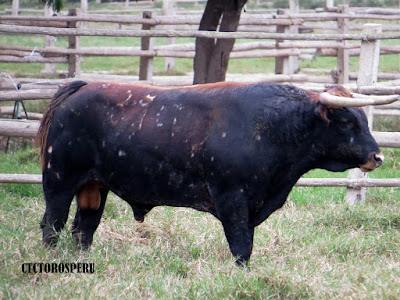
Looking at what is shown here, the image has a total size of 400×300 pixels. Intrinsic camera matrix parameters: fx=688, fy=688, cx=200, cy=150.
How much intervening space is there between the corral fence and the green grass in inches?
21.9

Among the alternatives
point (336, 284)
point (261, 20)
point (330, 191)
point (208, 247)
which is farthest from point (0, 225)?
point (261, 20)

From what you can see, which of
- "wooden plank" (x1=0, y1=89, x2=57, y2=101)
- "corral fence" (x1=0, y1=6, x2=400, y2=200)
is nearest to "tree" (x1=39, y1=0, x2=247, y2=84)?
"corral fence" (x1=0, y1=6, x2=400, y2=200)

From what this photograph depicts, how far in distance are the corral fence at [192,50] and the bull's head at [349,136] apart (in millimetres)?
2077

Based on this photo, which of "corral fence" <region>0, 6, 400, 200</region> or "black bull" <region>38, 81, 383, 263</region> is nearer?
"black bull" <region>38, 81, 383, 263</region>

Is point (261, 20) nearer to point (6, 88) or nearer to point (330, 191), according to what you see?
point (6, 88)

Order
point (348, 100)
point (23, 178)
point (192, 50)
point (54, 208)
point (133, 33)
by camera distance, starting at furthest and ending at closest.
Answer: point (192, 50)
point (133, 33)
point (23, 178)
point (54, 208)
point (348, 100)

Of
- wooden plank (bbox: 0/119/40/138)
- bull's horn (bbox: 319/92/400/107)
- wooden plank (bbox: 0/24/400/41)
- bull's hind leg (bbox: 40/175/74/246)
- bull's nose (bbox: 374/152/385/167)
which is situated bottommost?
bull's hind leg (bbox: 40/175/74/246)

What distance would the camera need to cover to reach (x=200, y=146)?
4.76 m

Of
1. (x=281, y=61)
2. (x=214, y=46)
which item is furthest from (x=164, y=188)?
(x=281, y=61)

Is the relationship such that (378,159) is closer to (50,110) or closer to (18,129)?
(50,110)

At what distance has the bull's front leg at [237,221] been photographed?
469 cm

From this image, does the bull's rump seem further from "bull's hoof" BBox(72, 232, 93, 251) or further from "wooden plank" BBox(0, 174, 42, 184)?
"wooden plank" BBox(0, 174, 42, 184)

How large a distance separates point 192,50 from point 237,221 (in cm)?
975

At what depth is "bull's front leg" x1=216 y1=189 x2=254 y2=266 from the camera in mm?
4691
